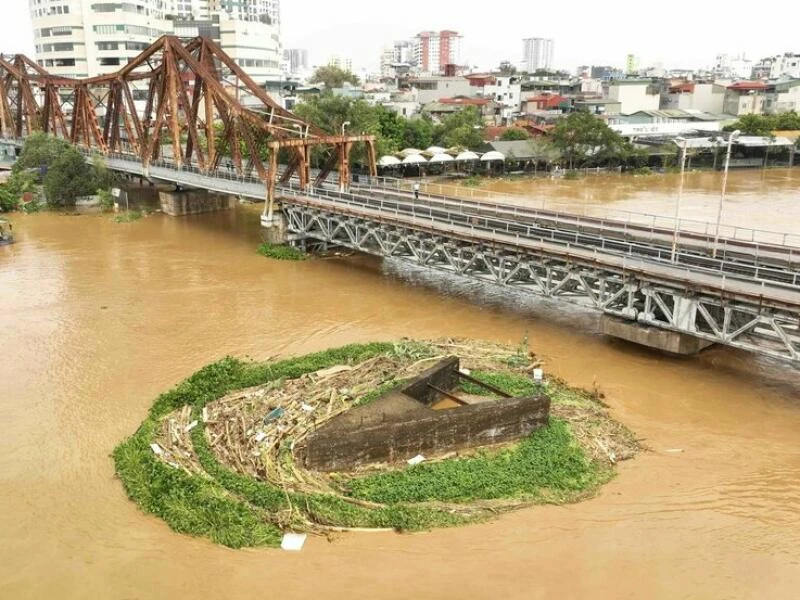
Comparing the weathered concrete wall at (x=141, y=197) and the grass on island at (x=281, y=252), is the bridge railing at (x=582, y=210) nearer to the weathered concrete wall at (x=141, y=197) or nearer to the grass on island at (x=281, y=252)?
the grass on island at (x=281, y=252)

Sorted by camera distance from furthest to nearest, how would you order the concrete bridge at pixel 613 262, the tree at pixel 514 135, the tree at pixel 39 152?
the tree at pixel 514 135 < the tree at pixel 39 152 < the concrete bridge at pixel 613 262

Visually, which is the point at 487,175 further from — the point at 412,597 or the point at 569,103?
the point at 412,597

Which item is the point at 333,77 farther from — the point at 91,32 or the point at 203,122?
the point at 203,122

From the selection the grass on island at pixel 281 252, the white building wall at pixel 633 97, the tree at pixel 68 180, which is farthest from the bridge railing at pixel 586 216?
the white building wall at pixel 633 97

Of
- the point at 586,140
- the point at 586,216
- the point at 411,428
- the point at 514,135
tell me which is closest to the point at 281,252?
the point at 586,216

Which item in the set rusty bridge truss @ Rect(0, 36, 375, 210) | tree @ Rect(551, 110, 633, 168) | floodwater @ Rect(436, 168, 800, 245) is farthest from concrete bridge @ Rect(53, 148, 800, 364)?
tree @ Rect(551, 110, 633, 168)

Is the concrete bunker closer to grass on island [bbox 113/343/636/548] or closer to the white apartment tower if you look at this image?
grass on island [bbox 113/343/636/548]
